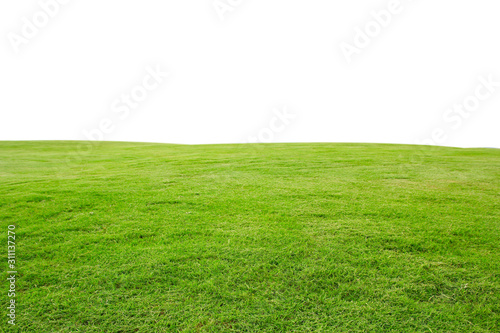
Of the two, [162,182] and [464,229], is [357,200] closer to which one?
[464,229]

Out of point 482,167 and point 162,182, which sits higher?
point 482,167

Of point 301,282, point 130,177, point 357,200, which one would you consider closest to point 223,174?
point 130,177

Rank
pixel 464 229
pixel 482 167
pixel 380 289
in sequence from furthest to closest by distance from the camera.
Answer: pixel 482 167 → pixel 464 229 → pixel 380 289

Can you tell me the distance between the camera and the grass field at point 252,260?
2252mm

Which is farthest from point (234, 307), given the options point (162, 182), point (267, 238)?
point (162, 182)

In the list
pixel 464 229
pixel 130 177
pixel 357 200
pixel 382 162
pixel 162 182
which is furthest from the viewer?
pixel 382 162

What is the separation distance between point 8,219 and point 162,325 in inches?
156

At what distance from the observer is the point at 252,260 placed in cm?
297

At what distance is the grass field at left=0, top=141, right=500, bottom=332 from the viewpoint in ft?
7.39

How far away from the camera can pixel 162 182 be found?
21.5ft

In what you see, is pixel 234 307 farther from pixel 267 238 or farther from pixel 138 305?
pixel 267 238

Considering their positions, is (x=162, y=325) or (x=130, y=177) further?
(x=130, y=177)

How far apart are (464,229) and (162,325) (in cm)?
454

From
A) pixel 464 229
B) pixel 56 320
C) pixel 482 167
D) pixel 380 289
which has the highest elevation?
pixel 482 167
